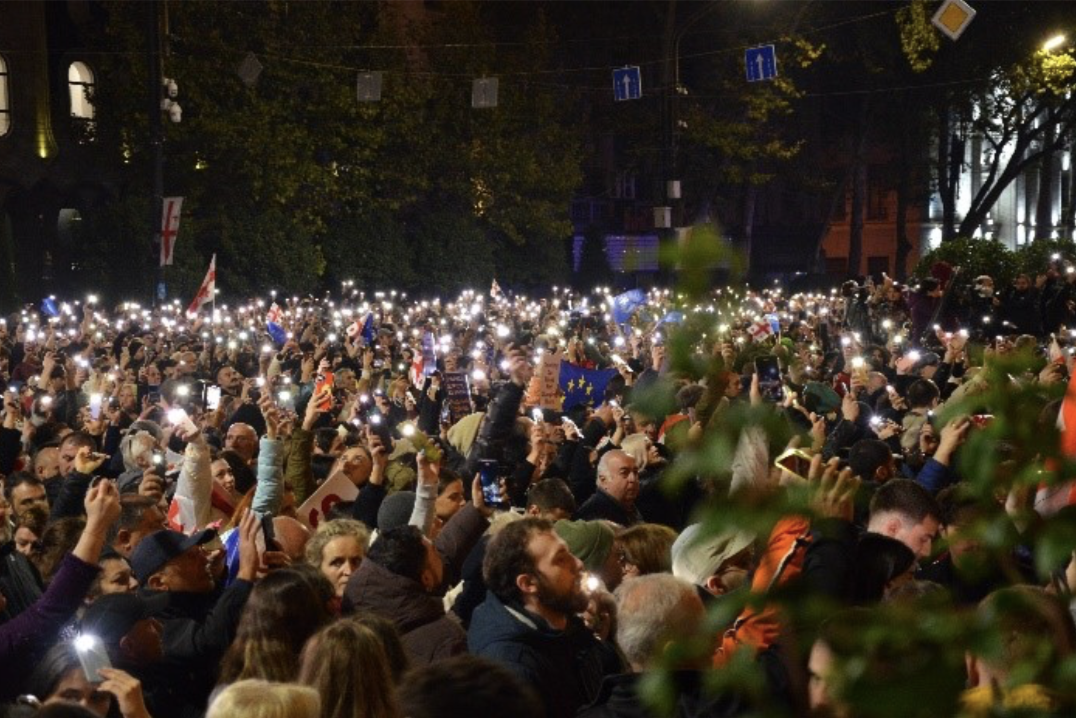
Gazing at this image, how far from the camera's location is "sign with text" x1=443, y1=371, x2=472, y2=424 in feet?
41.1

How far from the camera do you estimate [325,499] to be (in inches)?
337

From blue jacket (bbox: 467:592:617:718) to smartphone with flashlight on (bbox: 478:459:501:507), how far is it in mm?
2296

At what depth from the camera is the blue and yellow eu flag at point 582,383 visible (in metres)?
15.4

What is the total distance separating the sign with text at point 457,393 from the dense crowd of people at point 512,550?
0.04 m

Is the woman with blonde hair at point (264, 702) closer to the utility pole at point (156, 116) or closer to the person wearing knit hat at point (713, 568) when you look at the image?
the person wearing knit hat at point (713, 568)

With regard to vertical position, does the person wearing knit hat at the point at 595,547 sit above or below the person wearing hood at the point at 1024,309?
above

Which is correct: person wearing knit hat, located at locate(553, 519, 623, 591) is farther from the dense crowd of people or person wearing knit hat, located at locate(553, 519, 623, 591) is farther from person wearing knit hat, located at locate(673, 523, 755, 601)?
person wearing knit hat, located at locate(673, 523, 755, 601)

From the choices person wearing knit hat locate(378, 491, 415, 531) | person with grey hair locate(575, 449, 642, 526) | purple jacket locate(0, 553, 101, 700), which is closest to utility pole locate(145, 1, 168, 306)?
person with grey hair locate(575, 449, 642, 526)

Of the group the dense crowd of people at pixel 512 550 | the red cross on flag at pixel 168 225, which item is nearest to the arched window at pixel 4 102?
the red cross on flag at pixel 168 225

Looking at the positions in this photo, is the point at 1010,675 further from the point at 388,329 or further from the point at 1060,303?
the point at 388,329

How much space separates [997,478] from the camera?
2023 mm

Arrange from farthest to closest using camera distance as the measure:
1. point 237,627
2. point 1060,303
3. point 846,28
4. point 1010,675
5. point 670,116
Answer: point 846,28 → point 670,116 → point 1060,303 → point 237,627 → point 1010,675

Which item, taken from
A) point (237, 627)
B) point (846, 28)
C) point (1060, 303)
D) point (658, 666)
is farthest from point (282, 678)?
point (846, 28)

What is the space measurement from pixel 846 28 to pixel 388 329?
100 ft
